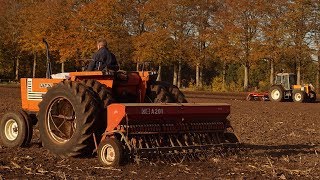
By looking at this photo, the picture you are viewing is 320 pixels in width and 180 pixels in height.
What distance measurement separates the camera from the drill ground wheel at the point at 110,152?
7.94m

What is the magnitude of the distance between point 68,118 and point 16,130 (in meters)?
1.80

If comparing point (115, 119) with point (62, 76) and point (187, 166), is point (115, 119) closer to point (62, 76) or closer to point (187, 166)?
point (187, 166)

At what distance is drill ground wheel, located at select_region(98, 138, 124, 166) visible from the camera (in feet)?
26.0

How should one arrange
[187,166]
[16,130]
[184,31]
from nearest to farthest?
[187,166] → [16,130] → [184,31]

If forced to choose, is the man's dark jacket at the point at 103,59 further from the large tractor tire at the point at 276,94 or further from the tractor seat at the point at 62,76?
the large tractor tire at the point at 276,94

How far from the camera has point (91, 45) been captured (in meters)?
43.2

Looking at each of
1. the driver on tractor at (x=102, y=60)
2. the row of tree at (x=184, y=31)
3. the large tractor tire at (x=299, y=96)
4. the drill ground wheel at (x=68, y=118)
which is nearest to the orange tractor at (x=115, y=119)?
the drill ground wheel at (x=68, y=118)

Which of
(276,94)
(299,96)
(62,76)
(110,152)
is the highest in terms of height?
(62,76)

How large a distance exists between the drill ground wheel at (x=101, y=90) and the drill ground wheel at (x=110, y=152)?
0.68 meters

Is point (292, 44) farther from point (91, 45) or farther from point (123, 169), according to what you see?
point (123, 169)

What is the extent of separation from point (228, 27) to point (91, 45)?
39.5 feet

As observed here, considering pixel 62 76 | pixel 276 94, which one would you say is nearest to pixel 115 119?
pixel 62 76

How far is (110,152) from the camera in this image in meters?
8.17

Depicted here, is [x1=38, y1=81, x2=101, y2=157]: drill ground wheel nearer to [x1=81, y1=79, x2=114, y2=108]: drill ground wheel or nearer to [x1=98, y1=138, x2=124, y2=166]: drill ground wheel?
[x1=81, y1=79, x2=114, y2=108]: drill ground wheel
